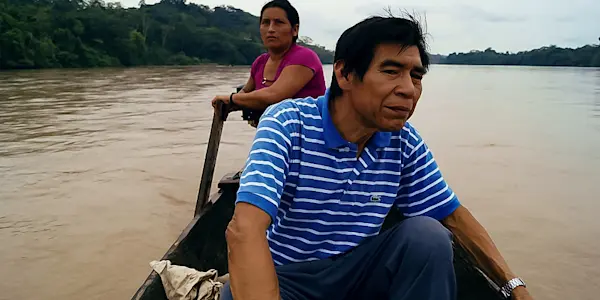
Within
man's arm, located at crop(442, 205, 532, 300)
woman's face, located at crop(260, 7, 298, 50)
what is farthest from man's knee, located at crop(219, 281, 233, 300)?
woman's face, located at crop(260, 7, 298, 50)

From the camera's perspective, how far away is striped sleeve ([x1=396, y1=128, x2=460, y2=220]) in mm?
1581

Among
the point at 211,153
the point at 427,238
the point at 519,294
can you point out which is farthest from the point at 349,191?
the point at 211,153

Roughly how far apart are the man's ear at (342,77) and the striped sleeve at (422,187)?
0.27m

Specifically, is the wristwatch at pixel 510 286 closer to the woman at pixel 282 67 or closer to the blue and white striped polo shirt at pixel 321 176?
the blue and white striped polo shirt at pixel 321 176

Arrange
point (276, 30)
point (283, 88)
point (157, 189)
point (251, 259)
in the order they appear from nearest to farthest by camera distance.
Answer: point (251, 259)
point (283, 88)
point (276, 30)
point (157, 189)

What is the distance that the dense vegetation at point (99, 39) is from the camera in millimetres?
30078

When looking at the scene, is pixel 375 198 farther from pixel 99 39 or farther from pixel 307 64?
pixel 99 39

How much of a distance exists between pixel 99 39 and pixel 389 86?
137 feet

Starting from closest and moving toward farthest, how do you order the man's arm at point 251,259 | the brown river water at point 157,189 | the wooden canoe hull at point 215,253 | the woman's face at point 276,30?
1. the man's arm at point 251,259
2. the wooden canoe hull at point 215,253
3. the woman's face at point 276,30
4. the brown river water at point 157,189

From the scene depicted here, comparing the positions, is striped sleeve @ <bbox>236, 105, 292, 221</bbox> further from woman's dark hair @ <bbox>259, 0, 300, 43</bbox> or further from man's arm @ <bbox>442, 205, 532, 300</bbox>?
woman's dark hair @ <bbox>259, 0, 300, 43</bbox>

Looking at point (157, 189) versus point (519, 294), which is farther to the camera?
point (157, 189)

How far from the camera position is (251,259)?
123 cm

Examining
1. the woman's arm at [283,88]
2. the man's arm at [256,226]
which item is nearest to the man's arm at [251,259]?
the man's arm at [256,226]

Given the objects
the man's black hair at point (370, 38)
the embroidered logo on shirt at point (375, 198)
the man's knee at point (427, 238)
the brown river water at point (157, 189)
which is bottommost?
the brown river water at point (157, 189)
